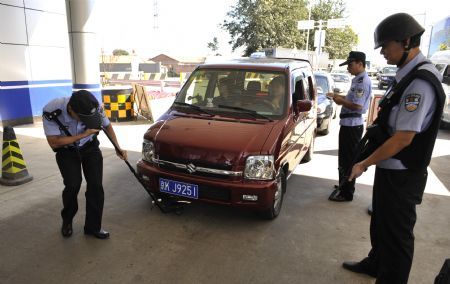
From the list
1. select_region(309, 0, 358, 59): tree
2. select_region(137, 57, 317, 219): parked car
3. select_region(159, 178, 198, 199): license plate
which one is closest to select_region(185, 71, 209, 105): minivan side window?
select_region(137, 57, 317, 219): parked car

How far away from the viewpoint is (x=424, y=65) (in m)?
2.23

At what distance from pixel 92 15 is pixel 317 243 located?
28.2 ft

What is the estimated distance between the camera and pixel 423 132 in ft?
7.39

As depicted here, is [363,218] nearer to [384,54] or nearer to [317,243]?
[317,243]

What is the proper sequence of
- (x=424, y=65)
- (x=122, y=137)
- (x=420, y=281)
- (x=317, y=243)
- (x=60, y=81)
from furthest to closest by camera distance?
1. (x=60, y=81)
2. (x=122, y=137)
3. (x=317, y=243)
4. (x=420, y=281)
5. (x=424, y=65)

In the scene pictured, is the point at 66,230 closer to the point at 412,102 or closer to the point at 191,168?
the point at 191,168

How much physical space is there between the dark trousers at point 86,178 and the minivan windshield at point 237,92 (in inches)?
55.3

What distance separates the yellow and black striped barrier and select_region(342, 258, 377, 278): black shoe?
796 centimetres

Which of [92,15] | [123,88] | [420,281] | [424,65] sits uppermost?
[92,15]

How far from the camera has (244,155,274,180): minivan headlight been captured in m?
3.56

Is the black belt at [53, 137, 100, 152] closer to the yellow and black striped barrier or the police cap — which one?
the police cap

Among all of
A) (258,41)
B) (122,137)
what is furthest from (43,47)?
(258,41)

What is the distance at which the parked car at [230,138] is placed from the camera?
358cm

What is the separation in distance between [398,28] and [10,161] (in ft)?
16.7
